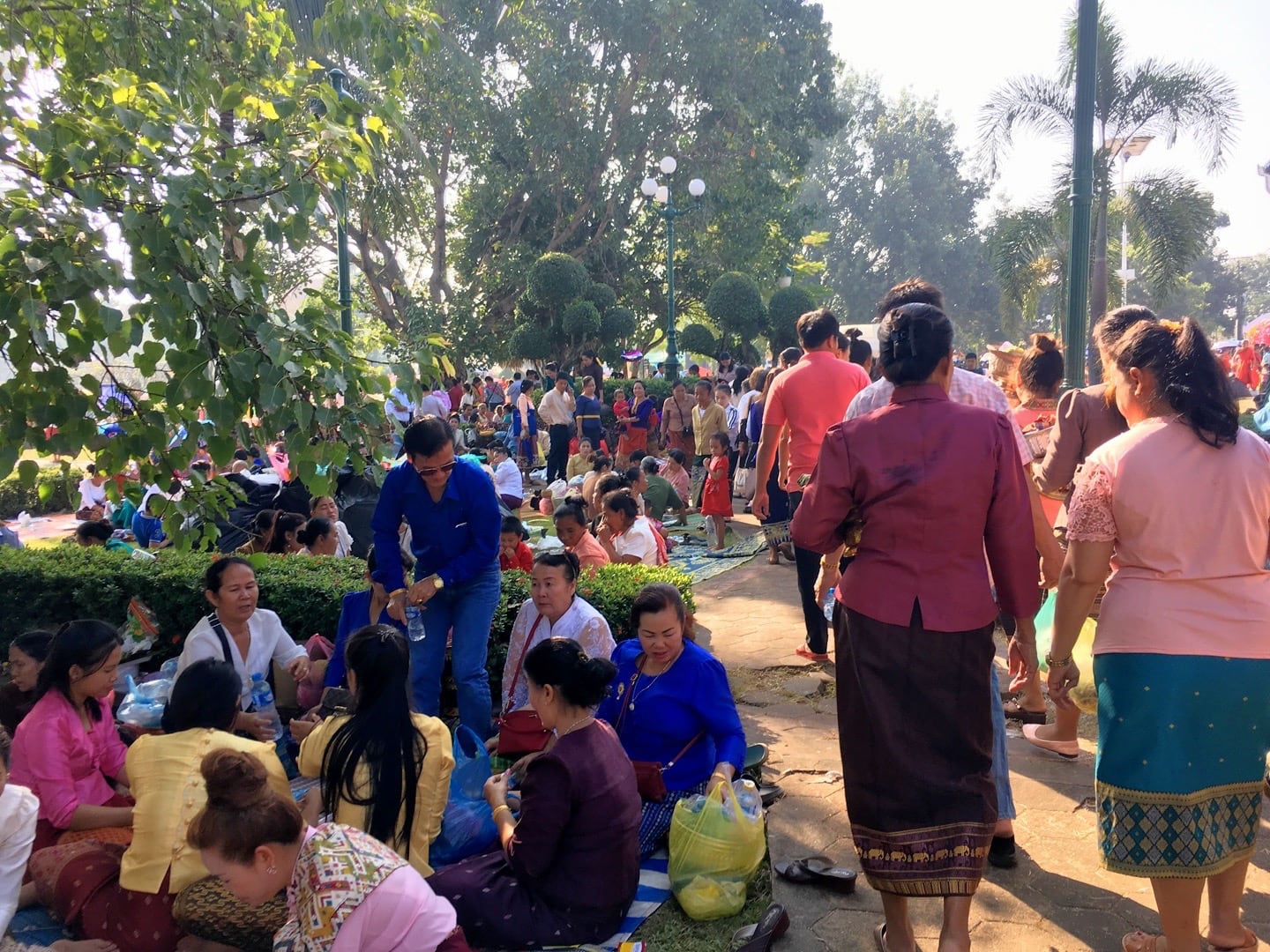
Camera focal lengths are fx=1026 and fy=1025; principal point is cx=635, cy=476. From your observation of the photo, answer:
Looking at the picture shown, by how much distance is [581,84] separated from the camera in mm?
23859

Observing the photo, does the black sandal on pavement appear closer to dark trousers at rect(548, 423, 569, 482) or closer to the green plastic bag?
the green plastic bag

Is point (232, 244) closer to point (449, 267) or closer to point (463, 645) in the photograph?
point (463, 645)

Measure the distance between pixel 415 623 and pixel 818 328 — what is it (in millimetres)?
2555

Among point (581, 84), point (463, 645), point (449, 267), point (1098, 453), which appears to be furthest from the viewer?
point (449, 267)

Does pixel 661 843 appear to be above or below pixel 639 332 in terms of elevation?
below

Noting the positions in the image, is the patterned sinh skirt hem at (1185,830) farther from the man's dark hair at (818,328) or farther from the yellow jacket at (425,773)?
the man's dark hair at (818,328)

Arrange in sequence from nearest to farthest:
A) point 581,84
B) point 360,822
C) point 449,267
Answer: point 360,822 < point 581,84 < point 449,267

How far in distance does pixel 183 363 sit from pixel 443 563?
1784 millimetres

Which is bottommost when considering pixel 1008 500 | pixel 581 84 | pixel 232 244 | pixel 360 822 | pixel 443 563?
pixel 360 822

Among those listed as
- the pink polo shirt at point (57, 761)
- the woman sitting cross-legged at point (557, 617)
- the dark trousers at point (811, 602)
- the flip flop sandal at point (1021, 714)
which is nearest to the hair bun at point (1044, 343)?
the dark trousers at point (811, 602)

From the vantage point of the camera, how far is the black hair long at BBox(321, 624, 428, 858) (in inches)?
131

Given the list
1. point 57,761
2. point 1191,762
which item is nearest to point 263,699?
point 57,761

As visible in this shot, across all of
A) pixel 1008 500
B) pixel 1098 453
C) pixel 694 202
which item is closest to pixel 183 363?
pixel 1008 500

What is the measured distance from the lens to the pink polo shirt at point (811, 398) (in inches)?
211
